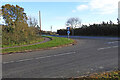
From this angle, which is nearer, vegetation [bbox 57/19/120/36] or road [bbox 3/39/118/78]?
road [bbox 3/39/118/78]

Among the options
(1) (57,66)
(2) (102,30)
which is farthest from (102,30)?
(1) (57,66)

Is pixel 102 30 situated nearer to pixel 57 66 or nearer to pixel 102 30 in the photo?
pixel 102 30

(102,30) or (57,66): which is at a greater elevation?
(102,30)

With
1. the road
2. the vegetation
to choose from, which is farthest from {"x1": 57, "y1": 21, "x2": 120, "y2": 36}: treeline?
the road

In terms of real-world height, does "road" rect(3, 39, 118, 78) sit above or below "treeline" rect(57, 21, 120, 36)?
below

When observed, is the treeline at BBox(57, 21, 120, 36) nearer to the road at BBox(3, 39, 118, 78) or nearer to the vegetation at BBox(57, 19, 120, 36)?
the vegetation at BBox(57, 19, 120, 36)

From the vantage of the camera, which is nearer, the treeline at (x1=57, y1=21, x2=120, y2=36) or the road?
the road

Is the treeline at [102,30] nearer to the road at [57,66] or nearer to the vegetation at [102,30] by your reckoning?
the vegetation at [102,30]

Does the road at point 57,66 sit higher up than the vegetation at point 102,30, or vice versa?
the vegetation at point 102,30

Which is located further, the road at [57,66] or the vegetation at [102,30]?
the vegetation at [102,30]

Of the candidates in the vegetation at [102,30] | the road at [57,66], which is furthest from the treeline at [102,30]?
the road at [57,66]

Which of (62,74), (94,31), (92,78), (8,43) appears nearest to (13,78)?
(62,74)

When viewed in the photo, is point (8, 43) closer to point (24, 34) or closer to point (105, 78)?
point (24, 34)

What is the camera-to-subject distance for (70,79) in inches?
151
